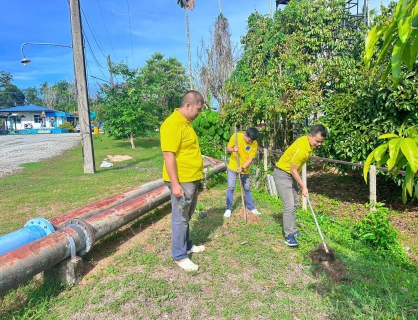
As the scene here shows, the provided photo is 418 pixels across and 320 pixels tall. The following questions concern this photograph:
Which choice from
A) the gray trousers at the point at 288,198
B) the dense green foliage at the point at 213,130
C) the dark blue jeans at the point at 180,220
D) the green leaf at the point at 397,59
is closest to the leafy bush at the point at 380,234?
the gray trousers at the point at 288,198

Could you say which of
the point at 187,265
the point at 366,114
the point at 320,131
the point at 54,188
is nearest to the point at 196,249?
the point at 187,265

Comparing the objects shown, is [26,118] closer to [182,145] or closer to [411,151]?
[182,145]

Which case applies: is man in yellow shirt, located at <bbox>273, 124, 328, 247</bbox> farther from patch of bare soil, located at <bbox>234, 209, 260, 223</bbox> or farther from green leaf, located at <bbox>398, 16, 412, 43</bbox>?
green leaf, located at <bbox>398, 16, 412, 43</bbox>

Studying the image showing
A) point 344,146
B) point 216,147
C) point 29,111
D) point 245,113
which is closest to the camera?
point 344,146

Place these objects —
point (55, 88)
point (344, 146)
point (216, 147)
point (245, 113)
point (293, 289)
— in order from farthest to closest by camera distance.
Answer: point (55, 88), point (216, 147), point (245, 113), point (344, 146), point (293, 289)

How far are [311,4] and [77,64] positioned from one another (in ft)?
25.2

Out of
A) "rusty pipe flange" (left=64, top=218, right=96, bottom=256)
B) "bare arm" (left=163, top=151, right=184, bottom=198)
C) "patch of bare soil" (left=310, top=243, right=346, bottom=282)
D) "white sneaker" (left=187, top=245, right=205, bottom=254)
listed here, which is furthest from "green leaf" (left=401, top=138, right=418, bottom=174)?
"white sneaker" (left=187, top=245, right=205, bottom=254)

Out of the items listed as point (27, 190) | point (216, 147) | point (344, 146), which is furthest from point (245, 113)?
point (27, 190)

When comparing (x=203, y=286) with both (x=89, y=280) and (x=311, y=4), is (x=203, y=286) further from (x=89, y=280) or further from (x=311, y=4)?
(x=311, y=4)

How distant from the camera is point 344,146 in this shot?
6.93 metres

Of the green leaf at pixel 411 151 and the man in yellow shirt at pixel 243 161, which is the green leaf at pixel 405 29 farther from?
the man in yellow shirt at pixel 243 161

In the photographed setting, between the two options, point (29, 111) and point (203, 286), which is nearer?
point (203, 286)

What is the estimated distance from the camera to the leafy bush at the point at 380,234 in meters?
4.38

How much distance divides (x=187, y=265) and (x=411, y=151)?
287cm
